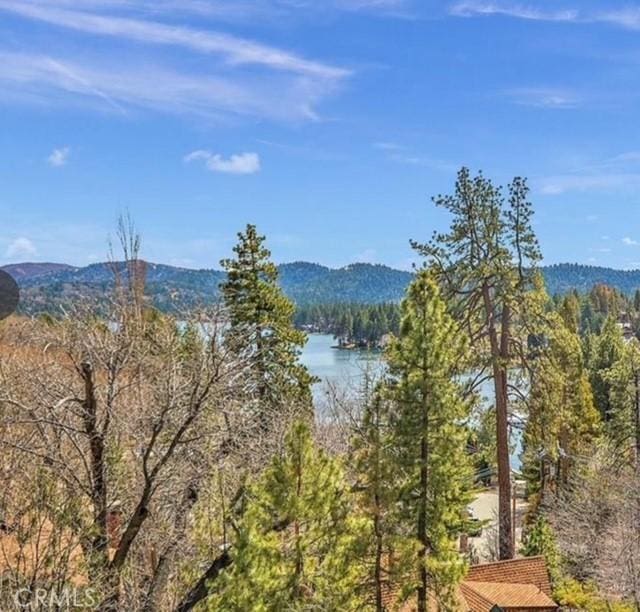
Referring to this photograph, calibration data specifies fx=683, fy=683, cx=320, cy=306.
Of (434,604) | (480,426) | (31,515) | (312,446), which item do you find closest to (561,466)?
(480,426)

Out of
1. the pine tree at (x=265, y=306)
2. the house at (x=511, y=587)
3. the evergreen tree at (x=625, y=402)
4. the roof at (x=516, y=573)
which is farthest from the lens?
the evergreen tree at (x=625, y=402)

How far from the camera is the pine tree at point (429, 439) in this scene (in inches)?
383

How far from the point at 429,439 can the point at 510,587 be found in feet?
26.4

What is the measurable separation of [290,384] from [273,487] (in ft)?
36.9

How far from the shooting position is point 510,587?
624 inches

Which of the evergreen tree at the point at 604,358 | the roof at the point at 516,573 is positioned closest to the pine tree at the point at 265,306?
the roof at the point at 516,573

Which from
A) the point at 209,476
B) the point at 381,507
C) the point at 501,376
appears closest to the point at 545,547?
the point at 501,376

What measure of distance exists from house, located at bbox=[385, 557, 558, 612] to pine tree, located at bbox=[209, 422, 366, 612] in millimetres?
6262

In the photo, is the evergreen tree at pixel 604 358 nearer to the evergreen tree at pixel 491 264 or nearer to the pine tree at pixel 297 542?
the evergreen tree at pixel 491 264

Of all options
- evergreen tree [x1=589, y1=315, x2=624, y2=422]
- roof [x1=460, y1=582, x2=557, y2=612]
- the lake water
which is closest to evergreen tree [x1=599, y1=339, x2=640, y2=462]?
the lake water

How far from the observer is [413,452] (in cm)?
984

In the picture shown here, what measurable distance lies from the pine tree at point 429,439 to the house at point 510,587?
16.7 ft

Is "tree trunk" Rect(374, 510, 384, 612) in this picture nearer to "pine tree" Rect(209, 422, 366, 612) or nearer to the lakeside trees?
the lakeside trees

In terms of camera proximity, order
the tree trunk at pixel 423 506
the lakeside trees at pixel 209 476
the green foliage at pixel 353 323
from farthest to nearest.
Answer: the green foliage at pixel 353 323 → the tree trunk at pixel 423 506 → the lakeside trees at pixel 209 476
